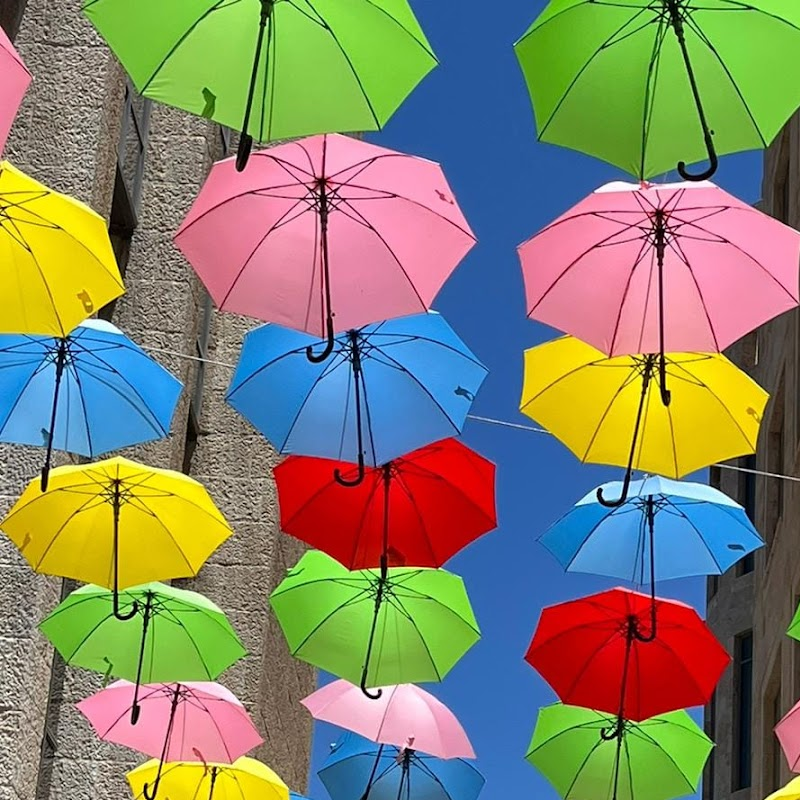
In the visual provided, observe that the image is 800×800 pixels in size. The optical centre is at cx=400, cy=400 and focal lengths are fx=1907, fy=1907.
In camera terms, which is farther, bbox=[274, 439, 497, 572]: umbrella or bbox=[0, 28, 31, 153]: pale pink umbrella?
bbox=[274, 439, 497, 572]: umbrella

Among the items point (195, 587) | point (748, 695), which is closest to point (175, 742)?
point (195, 587)

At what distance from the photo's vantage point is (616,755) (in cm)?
1529

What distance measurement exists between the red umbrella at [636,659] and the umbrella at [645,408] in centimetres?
209

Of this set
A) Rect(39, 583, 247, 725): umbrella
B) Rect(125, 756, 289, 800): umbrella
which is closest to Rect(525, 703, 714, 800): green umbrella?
Rect(125, 756, 289, 800): umbrella

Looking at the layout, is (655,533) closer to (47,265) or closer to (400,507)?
(400,507)

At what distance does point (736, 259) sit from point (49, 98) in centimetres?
757

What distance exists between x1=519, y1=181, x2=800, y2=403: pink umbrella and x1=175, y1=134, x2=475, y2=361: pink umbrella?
69 cm

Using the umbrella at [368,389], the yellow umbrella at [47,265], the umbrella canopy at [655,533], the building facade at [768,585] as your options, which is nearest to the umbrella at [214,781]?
the umbrella canopy at [655,533]

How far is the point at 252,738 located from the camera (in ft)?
48.0

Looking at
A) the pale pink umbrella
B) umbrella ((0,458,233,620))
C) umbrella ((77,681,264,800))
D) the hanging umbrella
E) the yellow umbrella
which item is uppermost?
the hanging umbrella

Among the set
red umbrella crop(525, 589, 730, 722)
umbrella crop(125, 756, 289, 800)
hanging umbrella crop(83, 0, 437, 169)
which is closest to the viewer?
hanging umbrella crop(83, 0, 437, 169)

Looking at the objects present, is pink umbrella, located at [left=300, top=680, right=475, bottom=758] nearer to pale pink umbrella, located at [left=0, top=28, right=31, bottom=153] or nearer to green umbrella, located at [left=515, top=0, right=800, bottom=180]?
green umbrella, located at [left=515, top=0, right=800, bottom=180]

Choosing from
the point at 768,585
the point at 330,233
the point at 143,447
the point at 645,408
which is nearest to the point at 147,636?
the point at 645,408

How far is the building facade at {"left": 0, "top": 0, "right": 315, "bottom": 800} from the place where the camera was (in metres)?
15.1
